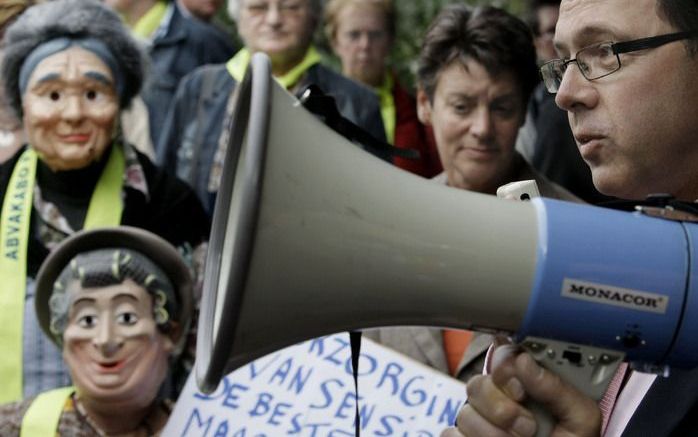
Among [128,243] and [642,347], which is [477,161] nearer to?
[128,243]

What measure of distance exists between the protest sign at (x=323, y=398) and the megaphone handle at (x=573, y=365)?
1.46 meters

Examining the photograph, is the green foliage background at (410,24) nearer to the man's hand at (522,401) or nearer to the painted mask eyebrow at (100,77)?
the painted mask eyebrow at (100,77)

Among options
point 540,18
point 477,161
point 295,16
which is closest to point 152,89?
point 295,16

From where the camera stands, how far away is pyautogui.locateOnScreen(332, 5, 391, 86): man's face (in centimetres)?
586

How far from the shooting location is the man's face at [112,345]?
12.1 feet

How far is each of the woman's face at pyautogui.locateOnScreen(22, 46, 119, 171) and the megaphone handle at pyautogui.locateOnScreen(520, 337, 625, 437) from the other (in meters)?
2.66

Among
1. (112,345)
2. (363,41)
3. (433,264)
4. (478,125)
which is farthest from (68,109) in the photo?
(433,264)

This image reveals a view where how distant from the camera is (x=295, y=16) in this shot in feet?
17.5

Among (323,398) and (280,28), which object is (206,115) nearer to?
(280,28)

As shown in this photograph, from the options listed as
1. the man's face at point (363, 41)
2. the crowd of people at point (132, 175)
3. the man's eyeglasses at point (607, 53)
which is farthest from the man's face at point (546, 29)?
the man's eyeglasses at point (607, 53)

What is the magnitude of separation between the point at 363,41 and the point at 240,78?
0.86 meters

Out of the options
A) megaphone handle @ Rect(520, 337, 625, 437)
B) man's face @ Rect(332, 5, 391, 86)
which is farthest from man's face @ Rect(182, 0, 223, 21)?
megaphone handle @ Rect(520, 337, 625, 437)

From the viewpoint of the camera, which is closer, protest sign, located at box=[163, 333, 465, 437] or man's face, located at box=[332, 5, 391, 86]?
protest sign, located at box=[163, 333, 465, 437]

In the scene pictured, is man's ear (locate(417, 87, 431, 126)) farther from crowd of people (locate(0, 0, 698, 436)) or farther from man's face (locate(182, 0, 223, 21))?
man's face (locate(182, 0, 223, 21))
